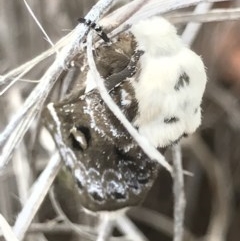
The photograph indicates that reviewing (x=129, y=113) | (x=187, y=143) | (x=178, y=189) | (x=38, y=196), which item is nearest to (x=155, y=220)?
(x=187, y=143)

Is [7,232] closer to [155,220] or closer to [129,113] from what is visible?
[129,113]

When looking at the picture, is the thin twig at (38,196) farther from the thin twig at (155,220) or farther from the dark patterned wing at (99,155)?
the thin twig at (155,220)

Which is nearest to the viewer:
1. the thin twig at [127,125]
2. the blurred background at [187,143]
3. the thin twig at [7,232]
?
the thin twig at [127,125]

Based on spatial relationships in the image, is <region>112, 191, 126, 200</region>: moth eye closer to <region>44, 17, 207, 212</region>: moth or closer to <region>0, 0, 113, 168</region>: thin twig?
<region>44, 17, 207, 212</region>: moth

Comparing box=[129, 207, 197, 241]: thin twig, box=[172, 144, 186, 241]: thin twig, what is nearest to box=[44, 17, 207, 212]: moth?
box=[172, 144, 186, 241]: thin twig

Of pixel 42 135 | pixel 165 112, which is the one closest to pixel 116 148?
pixel 165 112

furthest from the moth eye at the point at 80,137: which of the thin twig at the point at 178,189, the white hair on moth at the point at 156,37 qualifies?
the thin twig at the point at 178,189
